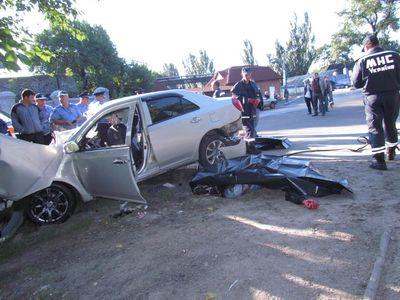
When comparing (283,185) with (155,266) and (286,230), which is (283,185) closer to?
(286,230)

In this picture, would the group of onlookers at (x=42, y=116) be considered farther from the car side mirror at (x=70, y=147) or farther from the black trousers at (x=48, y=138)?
the car side mirror at (x=70, y=147)

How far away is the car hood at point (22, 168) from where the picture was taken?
14.5 feet

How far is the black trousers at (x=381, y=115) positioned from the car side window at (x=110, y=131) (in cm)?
384

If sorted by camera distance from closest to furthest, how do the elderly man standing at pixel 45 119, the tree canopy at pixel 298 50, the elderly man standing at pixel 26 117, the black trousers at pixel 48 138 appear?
the elderly man standing at pixel 26 117, the elderly man standing at pixel 45 119, the black trousers at pixel 48 138, the tree canopy at pixel 298 50

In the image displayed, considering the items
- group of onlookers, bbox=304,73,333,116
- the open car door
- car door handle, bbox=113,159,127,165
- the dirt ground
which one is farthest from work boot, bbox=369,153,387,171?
group of onlookers, bbox=304,73,333,116

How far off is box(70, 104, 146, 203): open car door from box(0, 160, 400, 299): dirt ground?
41cm

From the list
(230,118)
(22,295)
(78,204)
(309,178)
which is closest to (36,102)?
(78,204)

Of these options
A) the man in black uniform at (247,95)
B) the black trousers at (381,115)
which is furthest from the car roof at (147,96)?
the black trousers at (381,115)

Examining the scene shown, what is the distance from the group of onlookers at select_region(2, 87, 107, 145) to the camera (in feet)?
24.6

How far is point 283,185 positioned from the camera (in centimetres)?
509

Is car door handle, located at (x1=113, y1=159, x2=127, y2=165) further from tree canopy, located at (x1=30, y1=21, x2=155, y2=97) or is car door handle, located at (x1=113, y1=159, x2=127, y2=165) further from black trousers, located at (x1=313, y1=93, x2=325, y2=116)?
tree canopy, located at (x1=30, y1=21, x2=155, y2=97)

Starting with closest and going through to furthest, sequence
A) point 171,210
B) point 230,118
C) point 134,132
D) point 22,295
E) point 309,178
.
A: point 22,295 → point 309,178 → point 171,210 → point 134,132 → point 230,118

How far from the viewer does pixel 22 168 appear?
455 centimetres

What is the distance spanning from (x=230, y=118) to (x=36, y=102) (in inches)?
172
